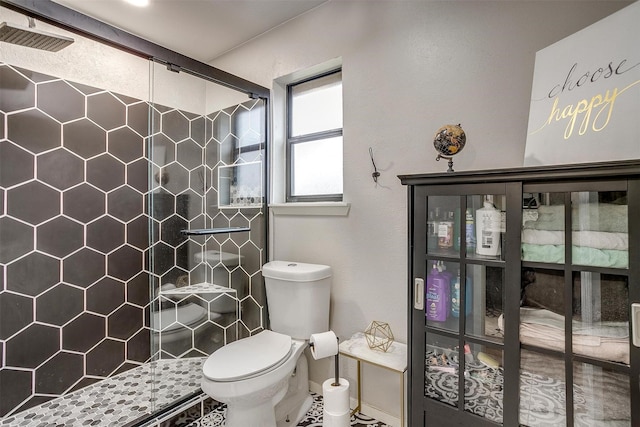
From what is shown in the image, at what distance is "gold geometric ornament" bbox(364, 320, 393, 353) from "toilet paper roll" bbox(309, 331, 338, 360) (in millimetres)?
187

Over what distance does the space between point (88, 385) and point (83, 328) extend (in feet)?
1.21

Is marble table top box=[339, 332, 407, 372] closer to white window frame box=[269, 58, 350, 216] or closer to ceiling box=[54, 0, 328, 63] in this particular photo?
white window frame box=[269, 58, 350, 216]

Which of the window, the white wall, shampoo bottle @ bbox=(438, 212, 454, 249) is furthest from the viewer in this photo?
the window

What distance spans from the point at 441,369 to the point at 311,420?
0.91 meters

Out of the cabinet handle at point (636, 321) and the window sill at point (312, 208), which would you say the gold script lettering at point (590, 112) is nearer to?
the cabinet handle at point (636, 321)

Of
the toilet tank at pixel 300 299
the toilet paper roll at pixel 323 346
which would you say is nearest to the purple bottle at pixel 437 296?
the toilet paper roll at pixel 323 346

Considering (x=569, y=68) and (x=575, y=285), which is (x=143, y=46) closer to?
(x=569, y=68)

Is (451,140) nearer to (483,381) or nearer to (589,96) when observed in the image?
(589,96)

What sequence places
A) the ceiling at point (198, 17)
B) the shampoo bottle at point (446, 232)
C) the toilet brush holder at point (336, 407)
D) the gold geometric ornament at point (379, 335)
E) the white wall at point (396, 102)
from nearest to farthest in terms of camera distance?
the shampoo bottle at point (446, 232), the white wall at point (396, 102), the toilet brush holder at point (336, 407), the gold geometric ornament at point (379, 335), the ceiling at point (198, 17)

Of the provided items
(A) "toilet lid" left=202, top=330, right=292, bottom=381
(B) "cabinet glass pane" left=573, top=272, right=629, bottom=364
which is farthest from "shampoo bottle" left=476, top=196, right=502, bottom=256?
(A) "toilet lid" left=202, top=330, right=292, bottom=381

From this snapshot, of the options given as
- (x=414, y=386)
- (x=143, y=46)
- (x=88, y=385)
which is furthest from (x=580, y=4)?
(x=88, y=385)

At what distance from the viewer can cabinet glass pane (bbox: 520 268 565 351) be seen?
3.18 ft

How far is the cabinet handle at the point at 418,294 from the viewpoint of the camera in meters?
1.21

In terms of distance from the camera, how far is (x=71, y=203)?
197cm
